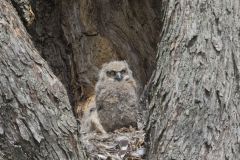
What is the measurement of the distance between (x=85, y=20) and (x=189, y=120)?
3933 millimetres

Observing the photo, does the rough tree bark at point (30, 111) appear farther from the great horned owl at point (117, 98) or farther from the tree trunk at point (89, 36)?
the tree trunk at point (89, 36)

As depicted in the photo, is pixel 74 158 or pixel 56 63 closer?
pixel 74 158

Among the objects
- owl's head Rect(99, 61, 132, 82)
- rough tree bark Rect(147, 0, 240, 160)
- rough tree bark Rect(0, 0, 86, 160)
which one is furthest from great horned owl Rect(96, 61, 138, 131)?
rough tree bark Rect(0, 0, 86, 160)

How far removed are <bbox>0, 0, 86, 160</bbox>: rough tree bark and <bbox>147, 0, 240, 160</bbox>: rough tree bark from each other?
671mm

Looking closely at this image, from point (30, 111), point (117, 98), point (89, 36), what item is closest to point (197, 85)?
point (30, 111)

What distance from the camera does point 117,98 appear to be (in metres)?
7.16

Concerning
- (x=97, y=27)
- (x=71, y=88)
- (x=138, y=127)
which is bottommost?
(x=138, y=127)

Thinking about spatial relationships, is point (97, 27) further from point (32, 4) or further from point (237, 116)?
point (237, 116)

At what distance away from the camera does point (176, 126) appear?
3.93 metres

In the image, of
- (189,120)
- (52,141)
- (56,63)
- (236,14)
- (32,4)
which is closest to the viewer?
(52,141)

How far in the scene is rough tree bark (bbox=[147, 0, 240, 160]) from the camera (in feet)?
12.7

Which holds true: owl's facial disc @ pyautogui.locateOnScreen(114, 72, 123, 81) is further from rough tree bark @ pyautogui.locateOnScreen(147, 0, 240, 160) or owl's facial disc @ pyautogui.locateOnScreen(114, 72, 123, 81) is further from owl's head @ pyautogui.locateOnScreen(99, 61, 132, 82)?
rough tree bark @ pyautogui.locateOnScreen(147, 0, 240, 160)

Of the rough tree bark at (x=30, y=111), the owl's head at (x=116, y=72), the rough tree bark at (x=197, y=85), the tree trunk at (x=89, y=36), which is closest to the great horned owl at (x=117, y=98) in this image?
the owl's head at (x=116, y=72)

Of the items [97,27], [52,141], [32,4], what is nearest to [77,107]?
[97,27]
